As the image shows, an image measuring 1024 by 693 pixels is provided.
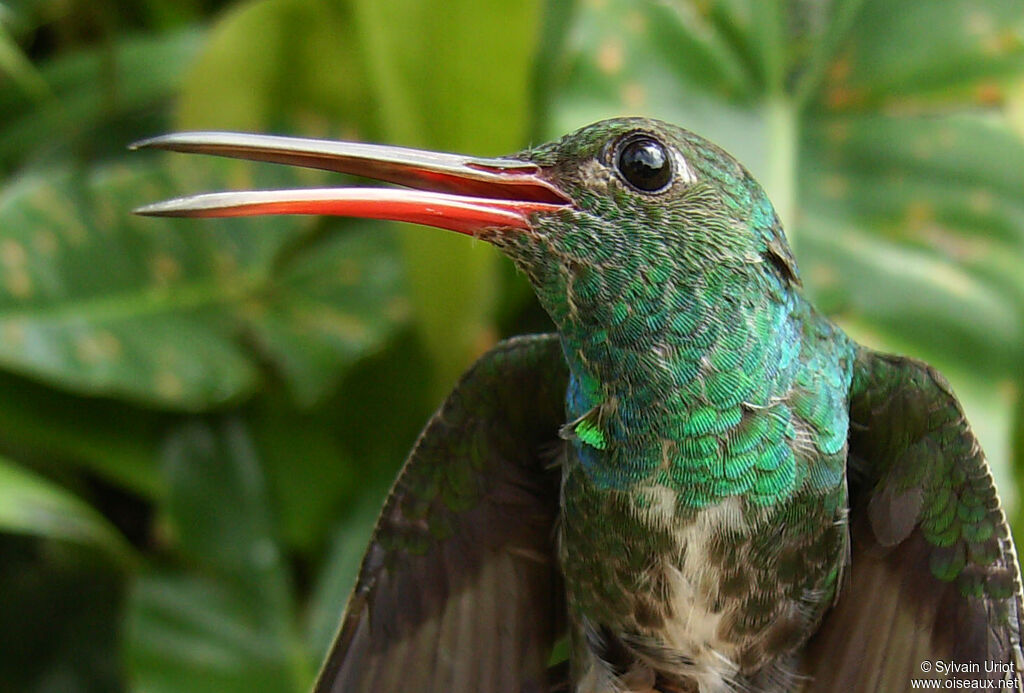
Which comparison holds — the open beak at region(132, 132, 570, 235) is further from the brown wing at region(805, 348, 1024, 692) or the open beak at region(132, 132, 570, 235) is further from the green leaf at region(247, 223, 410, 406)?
the green leaf at region(247, 223, 410, 406)

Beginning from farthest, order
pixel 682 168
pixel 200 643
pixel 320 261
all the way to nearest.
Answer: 1. pixel 320 261
2. pixel 200 643
3. pixel 682 168

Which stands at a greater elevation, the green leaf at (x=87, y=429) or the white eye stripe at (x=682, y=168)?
the green leaf at (x=87, y=429)

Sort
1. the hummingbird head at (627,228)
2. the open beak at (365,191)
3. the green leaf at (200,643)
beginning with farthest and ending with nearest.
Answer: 1. the green leaf at (200,643)
2. the hummingbird head at (627,228)
3. the open beak at (365,191)

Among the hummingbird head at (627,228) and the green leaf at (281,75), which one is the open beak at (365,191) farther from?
the green leaf at (281,75)

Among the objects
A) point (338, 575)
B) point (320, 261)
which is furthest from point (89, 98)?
point (338, 575)

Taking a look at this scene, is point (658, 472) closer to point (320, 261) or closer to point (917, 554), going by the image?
point (917, 554)

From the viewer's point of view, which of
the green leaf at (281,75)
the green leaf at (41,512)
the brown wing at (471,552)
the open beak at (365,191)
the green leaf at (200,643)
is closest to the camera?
the open beak at (365,191)

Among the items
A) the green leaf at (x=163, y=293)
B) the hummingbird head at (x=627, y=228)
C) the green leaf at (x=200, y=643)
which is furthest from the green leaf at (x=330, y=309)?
the hummingbird head at (x=627, y=228)
